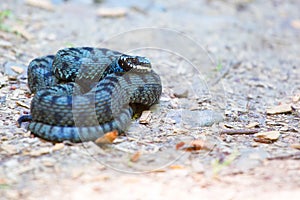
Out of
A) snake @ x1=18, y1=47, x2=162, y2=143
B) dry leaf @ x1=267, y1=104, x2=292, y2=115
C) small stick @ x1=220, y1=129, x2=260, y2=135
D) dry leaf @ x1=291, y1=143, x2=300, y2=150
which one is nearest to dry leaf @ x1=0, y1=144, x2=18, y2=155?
snake @ x1=18, y1=47, x2=162, y2=143

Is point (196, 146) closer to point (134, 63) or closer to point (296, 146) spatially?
point (296, 146)

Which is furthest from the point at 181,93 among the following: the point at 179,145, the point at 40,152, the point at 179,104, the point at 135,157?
the point at 40,152

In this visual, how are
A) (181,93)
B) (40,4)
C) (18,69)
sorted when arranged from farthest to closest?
(40,4)
(18,69)
(181,93)

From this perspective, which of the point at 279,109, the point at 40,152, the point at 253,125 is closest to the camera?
the point at 40,152

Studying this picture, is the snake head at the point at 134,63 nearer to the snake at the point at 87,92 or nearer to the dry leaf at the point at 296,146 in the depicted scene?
the snake at the point at 87,92

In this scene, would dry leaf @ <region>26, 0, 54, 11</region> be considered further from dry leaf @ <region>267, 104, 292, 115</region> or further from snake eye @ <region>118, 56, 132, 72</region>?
dry leaf @ <region>267, 104, 292, 115</region>

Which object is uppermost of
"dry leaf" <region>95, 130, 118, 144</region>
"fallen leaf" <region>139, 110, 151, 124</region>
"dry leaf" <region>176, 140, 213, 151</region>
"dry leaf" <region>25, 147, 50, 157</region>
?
"fallen leaf" <region>139, 110, 151, 124</region>
